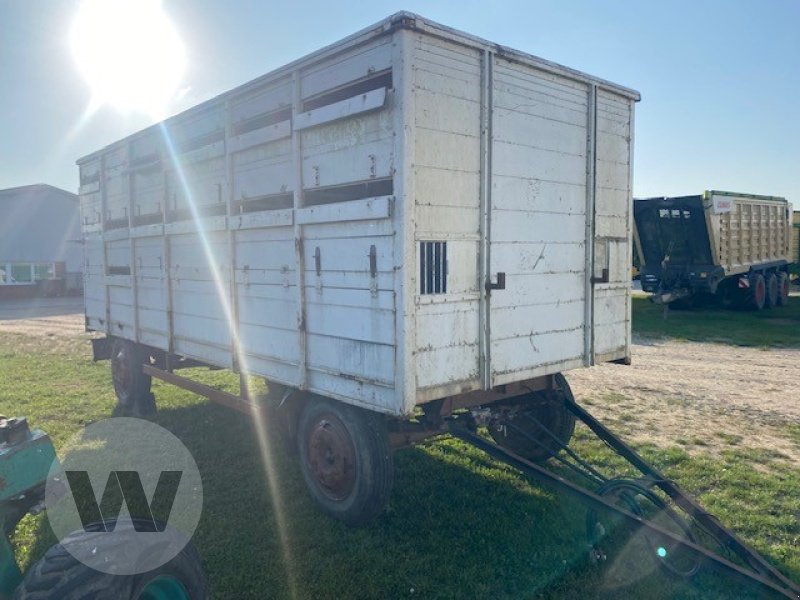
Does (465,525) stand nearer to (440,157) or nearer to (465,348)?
(465,348)

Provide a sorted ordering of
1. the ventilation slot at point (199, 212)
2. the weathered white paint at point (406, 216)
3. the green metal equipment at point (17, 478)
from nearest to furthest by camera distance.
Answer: the green metal equipment at point (17, 478)
the weathered white paint at point (406, 216)
the ventilation slot at point (199, 212)

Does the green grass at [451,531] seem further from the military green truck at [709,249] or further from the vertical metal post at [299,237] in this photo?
the military green truck at [709,249]

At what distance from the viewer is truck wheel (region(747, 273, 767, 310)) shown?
16.0m

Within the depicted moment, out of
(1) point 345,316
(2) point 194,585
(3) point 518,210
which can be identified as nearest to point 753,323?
(3) point 518,210

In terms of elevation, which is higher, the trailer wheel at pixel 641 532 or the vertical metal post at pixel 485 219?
the vertical metal post at pixel 485 219

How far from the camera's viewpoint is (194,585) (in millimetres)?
2887

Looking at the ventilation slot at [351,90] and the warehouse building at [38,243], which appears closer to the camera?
the ventilation slot at [351,90]

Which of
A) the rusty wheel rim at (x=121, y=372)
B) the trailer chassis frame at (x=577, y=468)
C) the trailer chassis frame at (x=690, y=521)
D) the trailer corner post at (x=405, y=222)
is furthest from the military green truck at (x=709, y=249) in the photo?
the trailer corner post at (x=405, y=222)

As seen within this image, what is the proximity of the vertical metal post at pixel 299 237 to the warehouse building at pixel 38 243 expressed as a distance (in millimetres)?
30613

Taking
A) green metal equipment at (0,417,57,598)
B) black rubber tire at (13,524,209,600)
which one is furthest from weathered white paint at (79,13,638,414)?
green metal equipment at (0,417,57,598)

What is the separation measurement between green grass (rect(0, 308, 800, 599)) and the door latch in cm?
170

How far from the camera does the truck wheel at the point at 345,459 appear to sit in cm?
419

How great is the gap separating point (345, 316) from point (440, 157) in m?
1.21

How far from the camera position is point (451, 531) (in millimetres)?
4375
